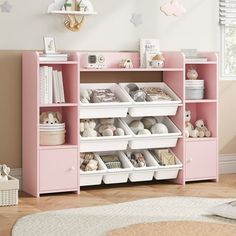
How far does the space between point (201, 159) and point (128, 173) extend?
24.3 inches

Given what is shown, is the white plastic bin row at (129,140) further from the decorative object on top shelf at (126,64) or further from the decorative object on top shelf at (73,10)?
the decorative object on top shelf at (73,10)

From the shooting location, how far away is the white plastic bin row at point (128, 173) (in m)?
4.93

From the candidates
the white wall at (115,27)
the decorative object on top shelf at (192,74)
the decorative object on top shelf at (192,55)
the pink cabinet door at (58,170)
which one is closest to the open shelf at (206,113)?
the decorative object on top shelf at (192,74)

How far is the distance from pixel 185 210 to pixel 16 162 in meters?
1.44

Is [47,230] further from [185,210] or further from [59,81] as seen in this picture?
[59,81]

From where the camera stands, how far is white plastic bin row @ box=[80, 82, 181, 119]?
4906 mm

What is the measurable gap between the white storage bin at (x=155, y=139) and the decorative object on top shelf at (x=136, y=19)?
2.41 ft

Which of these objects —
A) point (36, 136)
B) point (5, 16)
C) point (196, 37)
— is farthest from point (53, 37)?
point (196, 37)

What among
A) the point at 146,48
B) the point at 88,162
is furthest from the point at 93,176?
the point at 146,48

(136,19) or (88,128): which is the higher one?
(136,19)

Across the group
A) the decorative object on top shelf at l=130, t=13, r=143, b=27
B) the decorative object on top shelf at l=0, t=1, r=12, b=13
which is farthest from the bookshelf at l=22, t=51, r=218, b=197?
the decorative object on top shelf at l=0, t=1, r=12, b=13

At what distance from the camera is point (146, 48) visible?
208 inches

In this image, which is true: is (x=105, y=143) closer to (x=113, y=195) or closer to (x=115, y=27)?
(x=113, y=195)

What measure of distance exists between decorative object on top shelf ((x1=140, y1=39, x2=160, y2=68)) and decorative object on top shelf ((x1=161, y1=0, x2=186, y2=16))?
0.85 feet
